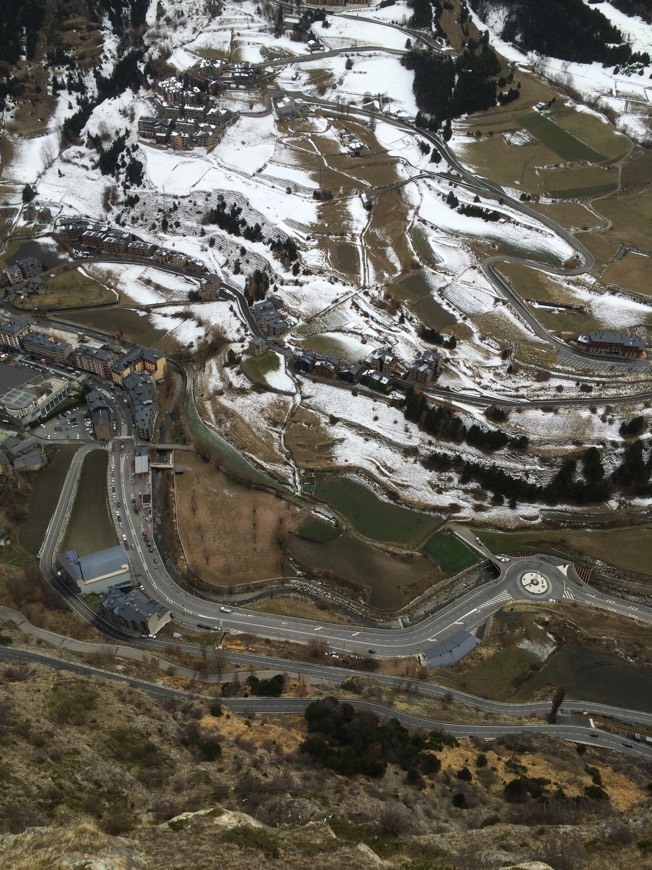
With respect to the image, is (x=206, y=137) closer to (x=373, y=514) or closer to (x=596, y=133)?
(x=596, y=133)

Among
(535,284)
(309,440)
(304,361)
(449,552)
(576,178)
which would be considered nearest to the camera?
(449,552)

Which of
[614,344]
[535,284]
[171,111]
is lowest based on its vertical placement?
[614,344]

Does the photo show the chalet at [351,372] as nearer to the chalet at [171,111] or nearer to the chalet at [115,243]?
the chalet at [115,243]

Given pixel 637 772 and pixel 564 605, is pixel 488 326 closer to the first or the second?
pixel 564 605

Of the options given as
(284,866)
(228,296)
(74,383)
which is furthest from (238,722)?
(228,296)

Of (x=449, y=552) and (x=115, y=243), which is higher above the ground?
(x=115, y=243)

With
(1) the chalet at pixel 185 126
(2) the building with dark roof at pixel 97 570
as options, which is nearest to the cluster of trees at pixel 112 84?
(1) the chalet at pixel 185 126

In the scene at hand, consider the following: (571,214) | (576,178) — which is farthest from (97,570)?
(576,178)
